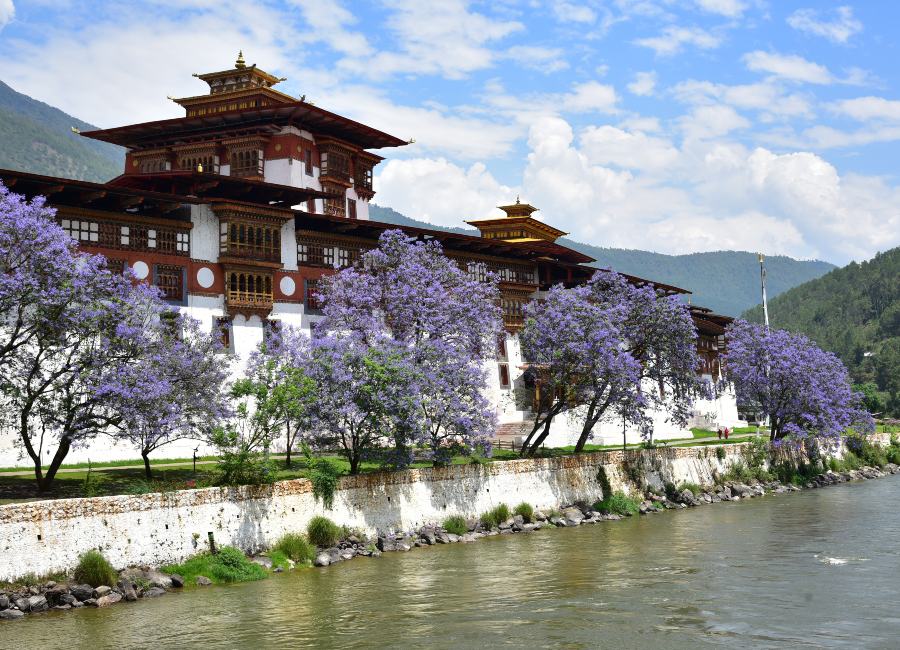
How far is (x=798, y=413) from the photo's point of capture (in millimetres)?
74312

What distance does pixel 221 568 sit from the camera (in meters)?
36.5

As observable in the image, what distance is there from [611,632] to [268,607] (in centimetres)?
1070

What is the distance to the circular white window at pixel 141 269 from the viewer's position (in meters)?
54.5

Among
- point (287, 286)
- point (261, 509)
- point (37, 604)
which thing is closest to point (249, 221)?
point (287, 286)

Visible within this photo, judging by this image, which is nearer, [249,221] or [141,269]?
[141,269]

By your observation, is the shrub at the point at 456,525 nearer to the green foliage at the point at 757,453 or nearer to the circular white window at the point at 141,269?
the circular white window at the point at 141,269

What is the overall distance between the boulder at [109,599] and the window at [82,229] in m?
24.2

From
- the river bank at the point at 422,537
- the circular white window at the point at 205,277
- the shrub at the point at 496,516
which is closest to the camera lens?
the river bank at the point at 422,537

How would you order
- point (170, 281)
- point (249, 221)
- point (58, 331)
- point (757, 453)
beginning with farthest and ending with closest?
point (757, 453) < point (249, 221) < point (170, 281) < point (58, 331)

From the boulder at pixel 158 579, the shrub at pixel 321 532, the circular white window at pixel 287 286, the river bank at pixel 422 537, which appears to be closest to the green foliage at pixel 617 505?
the river bank at pixel 422 537

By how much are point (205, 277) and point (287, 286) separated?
591 cm

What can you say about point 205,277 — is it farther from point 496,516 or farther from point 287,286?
point 496,516

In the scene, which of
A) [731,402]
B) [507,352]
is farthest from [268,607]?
[731,402]

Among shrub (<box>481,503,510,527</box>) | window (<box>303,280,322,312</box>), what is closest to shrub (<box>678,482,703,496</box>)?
shrub (<box>481,503,510,527</box>)
